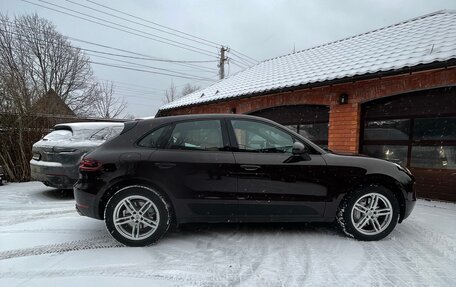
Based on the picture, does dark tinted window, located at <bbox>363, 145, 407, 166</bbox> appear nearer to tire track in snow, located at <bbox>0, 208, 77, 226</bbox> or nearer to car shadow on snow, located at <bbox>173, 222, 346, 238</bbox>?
car shadow on snow, located at <bbox>173, 222, 346, 238</bbox>

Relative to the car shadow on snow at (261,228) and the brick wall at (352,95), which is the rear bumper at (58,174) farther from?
the brick wall at (352,95)

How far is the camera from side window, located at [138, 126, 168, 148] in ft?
11.6

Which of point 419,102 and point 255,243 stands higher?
point 419,102

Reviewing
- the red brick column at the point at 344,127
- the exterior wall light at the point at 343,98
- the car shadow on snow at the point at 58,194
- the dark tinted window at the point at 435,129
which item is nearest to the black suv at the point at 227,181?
the dark tinted window at the point at 435,129

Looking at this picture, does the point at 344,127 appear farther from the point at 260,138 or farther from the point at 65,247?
the point at 65,247

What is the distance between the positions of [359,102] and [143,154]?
5491 millimetres

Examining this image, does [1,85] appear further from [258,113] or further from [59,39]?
[59,39]

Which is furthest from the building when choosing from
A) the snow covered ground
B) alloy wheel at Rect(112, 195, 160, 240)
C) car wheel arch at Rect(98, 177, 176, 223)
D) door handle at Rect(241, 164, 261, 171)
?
alloy wheel at Rect(112, 195, 160, 240)

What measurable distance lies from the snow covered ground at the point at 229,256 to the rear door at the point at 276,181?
39 cm

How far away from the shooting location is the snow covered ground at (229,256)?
268 centimetres

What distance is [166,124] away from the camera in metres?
3.66

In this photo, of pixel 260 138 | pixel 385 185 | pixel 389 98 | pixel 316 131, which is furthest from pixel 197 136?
pixel 316 131

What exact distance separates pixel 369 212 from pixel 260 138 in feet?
5.15

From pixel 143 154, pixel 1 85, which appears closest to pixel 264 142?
pixel 143 154
